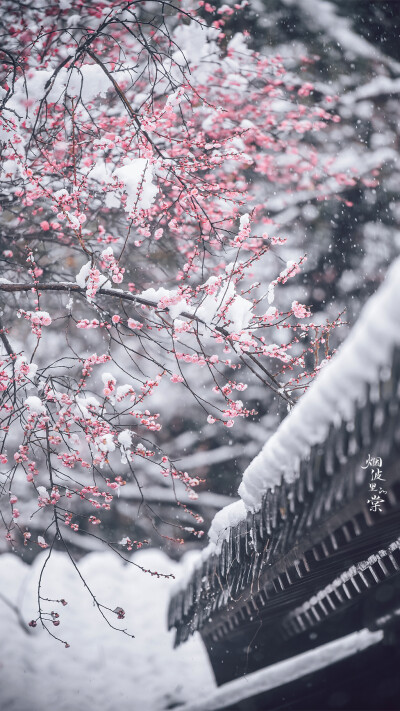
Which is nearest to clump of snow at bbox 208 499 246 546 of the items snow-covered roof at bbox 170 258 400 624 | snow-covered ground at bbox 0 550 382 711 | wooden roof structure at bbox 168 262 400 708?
wooden roof structure at bbox 168 262 400 708

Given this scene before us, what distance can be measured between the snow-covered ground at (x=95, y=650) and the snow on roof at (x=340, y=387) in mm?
6637

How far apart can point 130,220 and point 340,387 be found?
442 centimetres

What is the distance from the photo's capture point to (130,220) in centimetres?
552

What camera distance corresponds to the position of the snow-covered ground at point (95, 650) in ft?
23.1

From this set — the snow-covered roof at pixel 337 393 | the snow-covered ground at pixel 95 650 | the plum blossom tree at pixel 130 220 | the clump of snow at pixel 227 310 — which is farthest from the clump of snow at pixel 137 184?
the snow-covered ground at pixel 95 650

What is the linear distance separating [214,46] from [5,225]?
15.1ft

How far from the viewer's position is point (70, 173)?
15.3ft

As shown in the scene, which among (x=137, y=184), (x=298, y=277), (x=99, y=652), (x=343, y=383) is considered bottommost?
(x=343, y=383)

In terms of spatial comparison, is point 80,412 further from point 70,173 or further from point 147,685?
point 147,685

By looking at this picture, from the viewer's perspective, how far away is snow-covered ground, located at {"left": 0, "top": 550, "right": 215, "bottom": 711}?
7.05 meters

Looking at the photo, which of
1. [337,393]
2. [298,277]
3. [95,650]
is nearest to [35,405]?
[337,393]

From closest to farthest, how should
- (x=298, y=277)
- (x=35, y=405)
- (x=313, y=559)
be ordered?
(x=313, y=559) < (x=35, y=405) < (x=298, y=277)

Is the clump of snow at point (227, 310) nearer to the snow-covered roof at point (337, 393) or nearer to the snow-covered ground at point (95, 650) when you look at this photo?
the snow-covered roof at point (337, 393)

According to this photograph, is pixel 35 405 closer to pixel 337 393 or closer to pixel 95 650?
pixel 337 393
